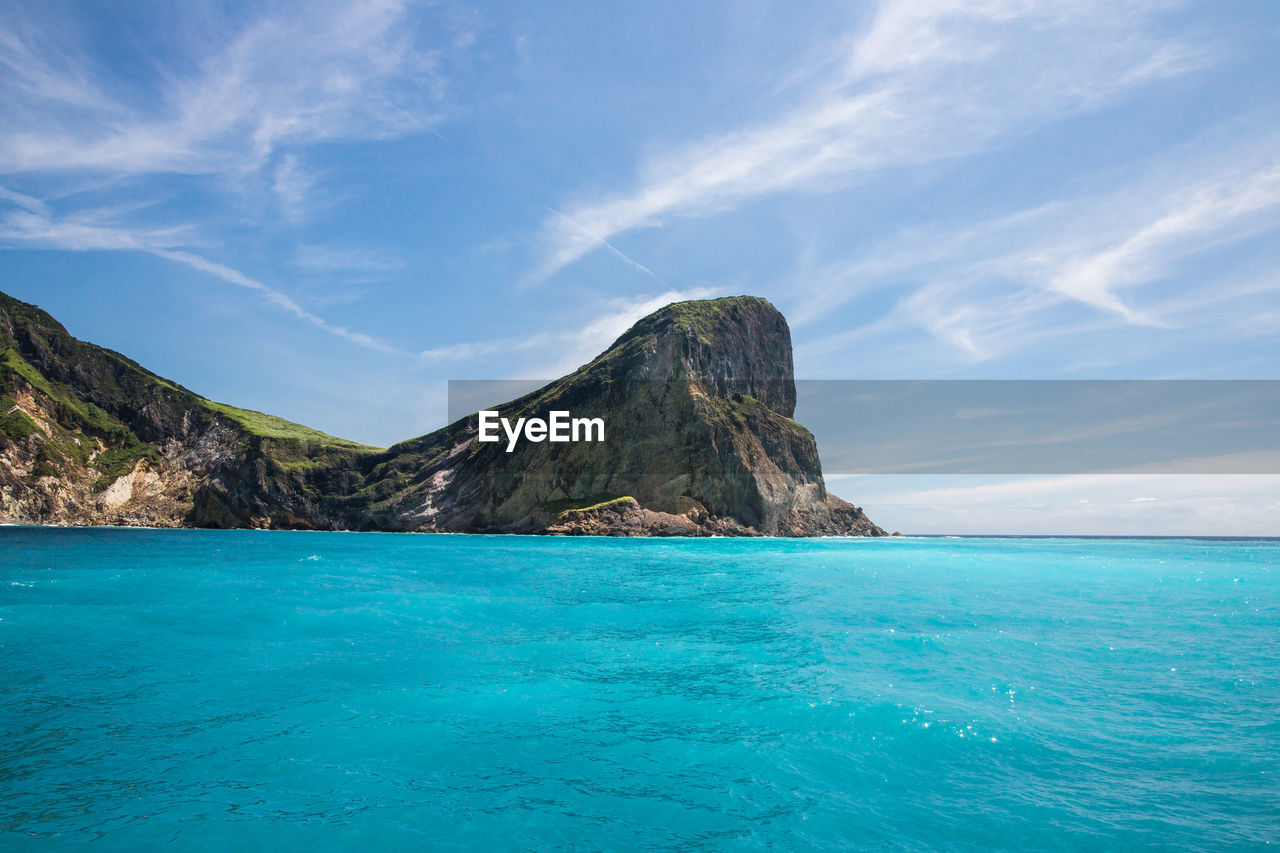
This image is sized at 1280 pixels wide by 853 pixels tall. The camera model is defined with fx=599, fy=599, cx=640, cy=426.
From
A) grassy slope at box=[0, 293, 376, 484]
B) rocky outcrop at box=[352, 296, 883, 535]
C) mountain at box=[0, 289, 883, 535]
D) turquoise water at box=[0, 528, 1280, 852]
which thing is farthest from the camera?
rocky outcrop at box=[352, 296, 883, 535]

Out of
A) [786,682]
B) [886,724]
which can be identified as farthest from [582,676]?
[886,724]

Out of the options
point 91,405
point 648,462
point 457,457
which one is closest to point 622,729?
point 648,462

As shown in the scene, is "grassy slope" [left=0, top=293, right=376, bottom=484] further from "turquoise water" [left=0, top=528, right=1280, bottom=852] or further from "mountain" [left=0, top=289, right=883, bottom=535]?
"turquoise water" [left=0, top=528, right=1280, bottom=852]

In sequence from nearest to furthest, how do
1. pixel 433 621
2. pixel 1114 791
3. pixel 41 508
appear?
1. pixel 1114 791
2. pixel 433 621
3. pixel 41 508

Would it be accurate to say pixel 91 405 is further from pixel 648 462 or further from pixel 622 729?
pixel 622 729

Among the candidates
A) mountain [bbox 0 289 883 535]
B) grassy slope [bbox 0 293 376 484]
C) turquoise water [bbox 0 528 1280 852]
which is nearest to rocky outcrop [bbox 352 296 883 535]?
mountain [bbox 0 289 883 535]

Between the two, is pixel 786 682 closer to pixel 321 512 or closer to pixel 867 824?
pixel 867 824
